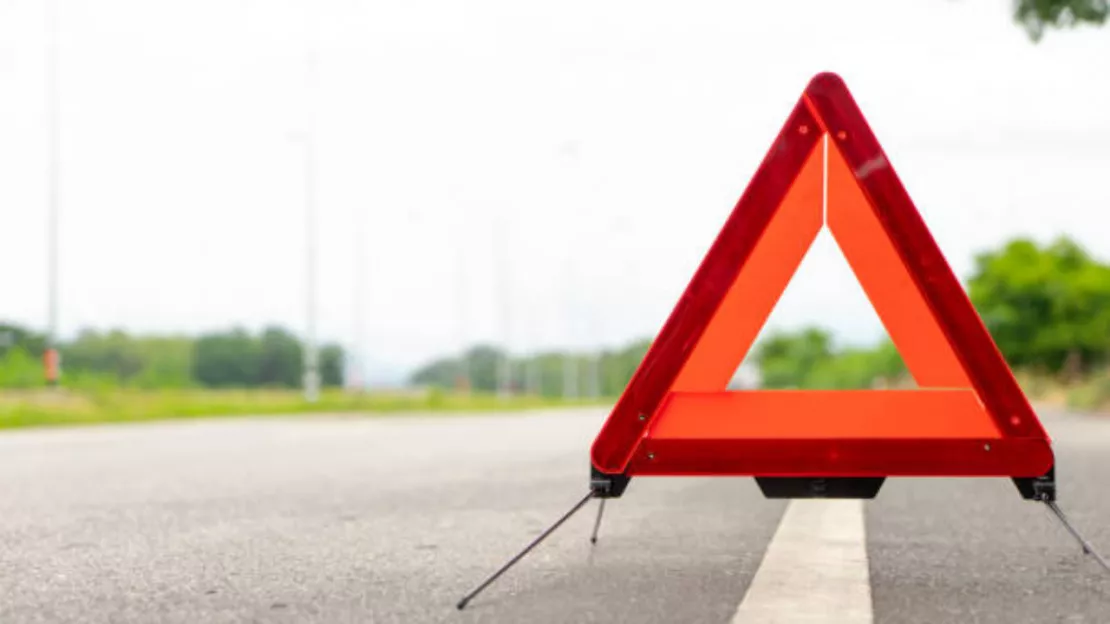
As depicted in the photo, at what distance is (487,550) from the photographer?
5.24 m

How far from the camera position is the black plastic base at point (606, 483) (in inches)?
162

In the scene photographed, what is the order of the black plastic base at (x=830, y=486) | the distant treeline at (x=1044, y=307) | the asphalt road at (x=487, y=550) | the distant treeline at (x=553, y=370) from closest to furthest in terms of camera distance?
1. the asphalt road at (x=487, y=550)
2. the black plastic base at (x=830, y=486)
3. the distant treeline at (x=1044, y=307)
4. the distant treeline at (x=553, y=370)

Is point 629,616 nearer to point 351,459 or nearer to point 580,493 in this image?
point 580,493

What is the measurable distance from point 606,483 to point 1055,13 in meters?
10.4

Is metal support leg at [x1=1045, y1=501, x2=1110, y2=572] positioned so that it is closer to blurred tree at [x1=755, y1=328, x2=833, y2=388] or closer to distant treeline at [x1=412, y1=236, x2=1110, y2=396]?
distant treeline at [x1=412, y1=236, x2=1110, y2=396]

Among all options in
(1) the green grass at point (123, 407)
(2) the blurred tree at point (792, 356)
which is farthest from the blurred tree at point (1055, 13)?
(2) the blurred tree at point (792, 356)

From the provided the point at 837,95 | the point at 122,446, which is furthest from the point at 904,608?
the point at 122,446

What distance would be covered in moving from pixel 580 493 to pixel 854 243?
396 cm

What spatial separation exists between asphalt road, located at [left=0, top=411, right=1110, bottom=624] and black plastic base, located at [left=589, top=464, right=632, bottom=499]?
11.2 inches

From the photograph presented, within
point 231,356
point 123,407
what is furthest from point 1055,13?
point 231,356

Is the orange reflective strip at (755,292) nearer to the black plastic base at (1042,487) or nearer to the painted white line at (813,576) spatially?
the painted white line at (813,576)

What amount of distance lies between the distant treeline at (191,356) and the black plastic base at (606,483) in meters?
33.2

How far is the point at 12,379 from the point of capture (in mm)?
28219

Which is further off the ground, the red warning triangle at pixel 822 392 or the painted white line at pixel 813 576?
the red warning triangle at pixel 822 392
